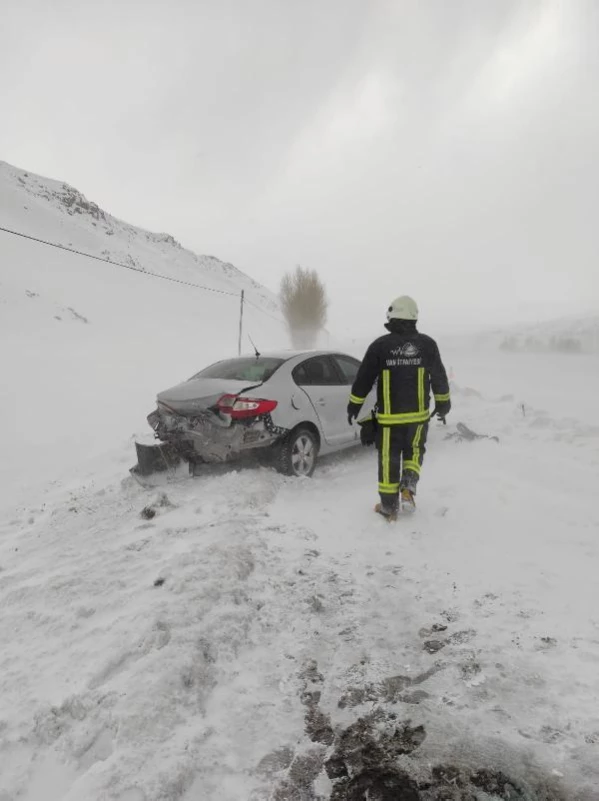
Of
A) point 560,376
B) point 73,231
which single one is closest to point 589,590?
point 560,376

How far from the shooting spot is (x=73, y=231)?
154ft

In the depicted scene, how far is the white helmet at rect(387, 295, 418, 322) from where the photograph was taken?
423 cm

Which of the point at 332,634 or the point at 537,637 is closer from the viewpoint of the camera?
the point at 537,637

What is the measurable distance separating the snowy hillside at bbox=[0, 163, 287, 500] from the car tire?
203 inches

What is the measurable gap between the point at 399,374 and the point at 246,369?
2116 millimetres

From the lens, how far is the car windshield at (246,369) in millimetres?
5520

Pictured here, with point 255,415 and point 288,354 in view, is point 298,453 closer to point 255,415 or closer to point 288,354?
point 255,415

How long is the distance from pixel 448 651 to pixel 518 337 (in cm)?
2779

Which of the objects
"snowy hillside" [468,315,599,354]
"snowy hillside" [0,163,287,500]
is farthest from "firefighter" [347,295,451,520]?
"snowy hillside" [468,315,599,354]

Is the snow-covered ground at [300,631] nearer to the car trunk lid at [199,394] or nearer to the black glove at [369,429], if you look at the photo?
the black glove at [369,429]

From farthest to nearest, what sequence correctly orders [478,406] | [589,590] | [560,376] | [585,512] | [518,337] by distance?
[518,337]
[560,376]
[478,406]
[585,512]
[589,590]

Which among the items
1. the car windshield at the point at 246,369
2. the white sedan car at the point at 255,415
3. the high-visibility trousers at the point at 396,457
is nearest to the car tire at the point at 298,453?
the white sedan car at the point at 255,415

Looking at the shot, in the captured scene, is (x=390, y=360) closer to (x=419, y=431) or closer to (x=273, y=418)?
(x=419, y=431)

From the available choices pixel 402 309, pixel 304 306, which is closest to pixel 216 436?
pixel 402 309
